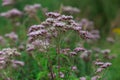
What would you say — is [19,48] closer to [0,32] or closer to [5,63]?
[5,63]

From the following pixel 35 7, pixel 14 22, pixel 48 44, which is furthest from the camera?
pixel 14 22

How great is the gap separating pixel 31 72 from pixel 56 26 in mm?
1635

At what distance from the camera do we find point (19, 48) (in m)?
5.69

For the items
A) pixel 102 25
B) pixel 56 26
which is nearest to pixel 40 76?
pixel 56 26

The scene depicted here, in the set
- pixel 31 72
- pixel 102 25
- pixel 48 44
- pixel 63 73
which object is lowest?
pixel 102 25

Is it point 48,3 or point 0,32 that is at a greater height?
point 48,3

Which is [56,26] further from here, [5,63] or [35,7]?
[35,7]

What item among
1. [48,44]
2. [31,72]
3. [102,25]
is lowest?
[102,25]

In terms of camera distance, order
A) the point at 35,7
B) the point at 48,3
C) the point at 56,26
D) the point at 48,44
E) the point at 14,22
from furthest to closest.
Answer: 1. the point at 48,3
2. the point at 14,22
3. the point at 35,7
4. the point at 48,44
5. the point at 56,26

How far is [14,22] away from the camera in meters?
7.04

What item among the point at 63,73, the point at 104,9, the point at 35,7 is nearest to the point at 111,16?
the point at 104,9

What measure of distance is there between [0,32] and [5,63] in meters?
4.09

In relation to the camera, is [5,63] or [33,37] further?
[5,63]

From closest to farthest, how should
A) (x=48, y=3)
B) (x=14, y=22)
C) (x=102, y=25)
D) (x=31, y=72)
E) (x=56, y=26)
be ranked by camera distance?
(x=56, y=26) → (x=31, y=72) → (x=14, y=22) → (x=48, y=3) → (x=102, y=25)
